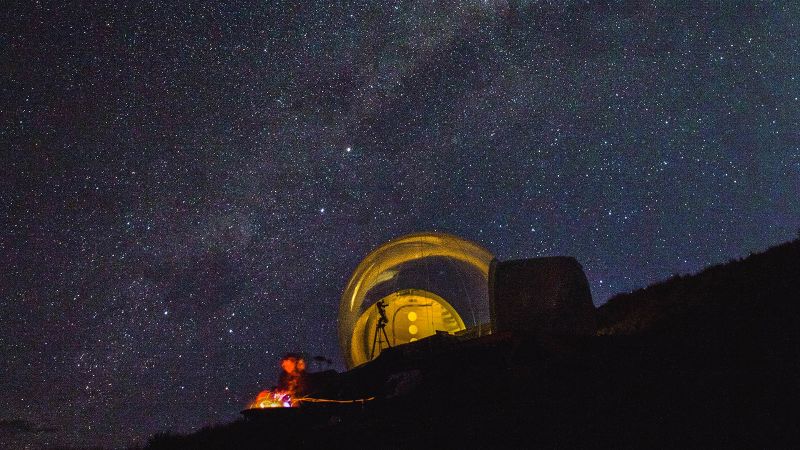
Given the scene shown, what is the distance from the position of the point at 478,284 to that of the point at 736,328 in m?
5.71

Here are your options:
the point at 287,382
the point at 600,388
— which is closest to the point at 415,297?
the point at 287,382

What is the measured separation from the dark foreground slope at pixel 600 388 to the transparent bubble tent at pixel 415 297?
2.29 m

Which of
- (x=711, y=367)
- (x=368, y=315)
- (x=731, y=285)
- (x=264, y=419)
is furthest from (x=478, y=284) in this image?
(x=711, y=367)

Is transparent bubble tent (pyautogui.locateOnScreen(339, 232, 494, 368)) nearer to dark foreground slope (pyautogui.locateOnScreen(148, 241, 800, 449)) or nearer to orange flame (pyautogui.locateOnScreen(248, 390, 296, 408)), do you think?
dark foreground slope (pyautogui.locateOnScreen(148, 241, 800, 449))

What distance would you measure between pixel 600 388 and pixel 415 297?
671 cm

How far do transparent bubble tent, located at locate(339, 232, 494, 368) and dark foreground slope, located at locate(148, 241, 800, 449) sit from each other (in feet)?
7.51

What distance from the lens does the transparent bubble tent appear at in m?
11.0

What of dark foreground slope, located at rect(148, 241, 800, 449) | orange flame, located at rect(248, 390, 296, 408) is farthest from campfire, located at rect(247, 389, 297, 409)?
dark foreground slope, located at rect(148, 241, 800, 449)

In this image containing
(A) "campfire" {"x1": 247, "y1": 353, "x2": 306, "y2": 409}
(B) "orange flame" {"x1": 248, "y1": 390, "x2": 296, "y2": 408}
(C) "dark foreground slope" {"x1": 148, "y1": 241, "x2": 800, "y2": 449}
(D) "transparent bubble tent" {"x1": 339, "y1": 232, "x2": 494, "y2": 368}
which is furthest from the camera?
(D) "transparent bubble tent" {"x1": 339, "y1": 232, "x2": 494, "y2": 368}

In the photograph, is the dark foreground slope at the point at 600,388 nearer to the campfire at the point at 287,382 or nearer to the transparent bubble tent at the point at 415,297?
the campfire at the point at 287,382

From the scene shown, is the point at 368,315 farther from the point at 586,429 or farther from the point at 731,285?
the point at 586,429

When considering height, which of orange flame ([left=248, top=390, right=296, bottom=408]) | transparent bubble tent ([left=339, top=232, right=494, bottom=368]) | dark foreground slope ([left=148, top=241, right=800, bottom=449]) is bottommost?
dark foreground slope ([left=148, top=241, right=800, bottom=449])

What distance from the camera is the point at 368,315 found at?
452 inches

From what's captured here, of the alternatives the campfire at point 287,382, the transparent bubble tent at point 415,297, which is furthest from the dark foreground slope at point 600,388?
the transparent bubble tent at point 415,297
